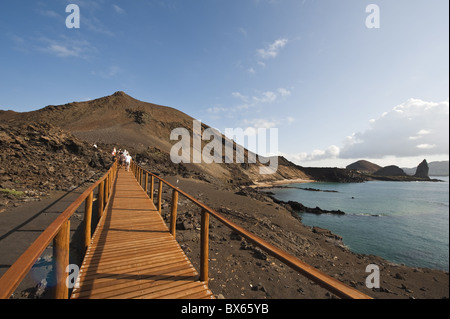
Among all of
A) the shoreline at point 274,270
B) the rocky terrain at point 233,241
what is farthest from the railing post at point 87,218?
the rocky terrain at point 233,241

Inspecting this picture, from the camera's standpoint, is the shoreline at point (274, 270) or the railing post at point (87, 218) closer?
the railing post at point (87, 218)

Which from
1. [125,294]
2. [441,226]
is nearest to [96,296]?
[125,294]

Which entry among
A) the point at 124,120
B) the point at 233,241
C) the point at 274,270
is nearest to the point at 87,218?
the point at 233,241

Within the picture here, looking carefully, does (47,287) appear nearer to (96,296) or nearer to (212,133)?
(96,296)

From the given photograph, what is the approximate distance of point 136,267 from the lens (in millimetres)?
3553

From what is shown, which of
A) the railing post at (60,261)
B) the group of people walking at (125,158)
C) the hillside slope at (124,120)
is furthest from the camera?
the hillside slope at (124,120)

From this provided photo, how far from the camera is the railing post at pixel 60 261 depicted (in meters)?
2.21

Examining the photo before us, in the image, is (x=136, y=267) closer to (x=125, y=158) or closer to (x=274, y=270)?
(x=274, y=270)

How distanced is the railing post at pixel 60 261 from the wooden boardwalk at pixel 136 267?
2.25 feet

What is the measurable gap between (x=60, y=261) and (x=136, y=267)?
1.54 metres

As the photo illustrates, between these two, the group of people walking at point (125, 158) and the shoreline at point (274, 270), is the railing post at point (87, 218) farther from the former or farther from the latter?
the group of people walking at point (125, 158)

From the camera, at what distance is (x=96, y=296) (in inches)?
111

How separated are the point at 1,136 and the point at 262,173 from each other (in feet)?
257

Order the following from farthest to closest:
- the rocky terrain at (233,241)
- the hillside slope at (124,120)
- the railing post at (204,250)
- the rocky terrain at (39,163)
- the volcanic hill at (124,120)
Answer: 1. the hillside slope at (124,120)
2. the volcanic hill at (124,120)
3. the rocky terrain at (39,163)
4. the rocky terrain at (233,241)
5. the railing post at (204,250)
